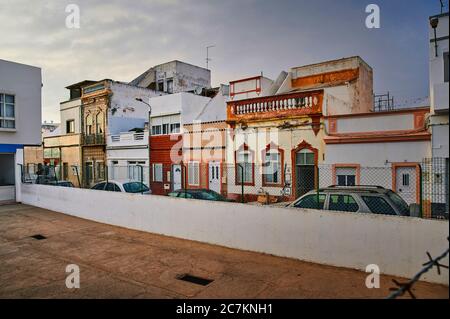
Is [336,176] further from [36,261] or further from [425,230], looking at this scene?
[36,261]

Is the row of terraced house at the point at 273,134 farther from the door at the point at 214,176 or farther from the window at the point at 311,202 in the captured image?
the window at the point at 311,202

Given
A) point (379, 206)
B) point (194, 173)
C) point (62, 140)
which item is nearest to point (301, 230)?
point (379, 206)

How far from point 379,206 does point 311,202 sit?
1.55 metres

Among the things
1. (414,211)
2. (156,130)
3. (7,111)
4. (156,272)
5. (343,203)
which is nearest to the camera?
(156,272)

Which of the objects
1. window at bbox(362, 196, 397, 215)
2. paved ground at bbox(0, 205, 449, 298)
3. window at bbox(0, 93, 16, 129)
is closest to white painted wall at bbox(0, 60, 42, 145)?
window at bbox(0, 93, 16, 129)

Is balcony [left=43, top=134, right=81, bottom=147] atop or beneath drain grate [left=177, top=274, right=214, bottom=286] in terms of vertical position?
atop

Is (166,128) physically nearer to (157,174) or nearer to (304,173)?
(157,174)

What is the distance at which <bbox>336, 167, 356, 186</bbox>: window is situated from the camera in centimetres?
1380

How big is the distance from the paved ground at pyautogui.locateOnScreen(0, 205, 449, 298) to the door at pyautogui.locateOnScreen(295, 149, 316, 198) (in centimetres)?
788

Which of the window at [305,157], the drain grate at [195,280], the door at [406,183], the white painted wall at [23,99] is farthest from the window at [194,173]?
the drain grate at [195,280]

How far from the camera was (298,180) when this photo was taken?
15680mm

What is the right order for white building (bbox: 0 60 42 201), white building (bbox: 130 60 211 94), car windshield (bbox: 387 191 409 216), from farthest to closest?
1. white building (bbox: 130 60 211 94)
2. white building (bbox: 0 60 42 201)
3. car windshield (bbox: 387 191 409 216)

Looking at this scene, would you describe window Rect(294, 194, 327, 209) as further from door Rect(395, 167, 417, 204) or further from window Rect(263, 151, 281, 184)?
window Rect(263, 151, 281, 184)

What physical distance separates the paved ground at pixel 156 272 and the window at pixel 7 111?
9743 millimetres
